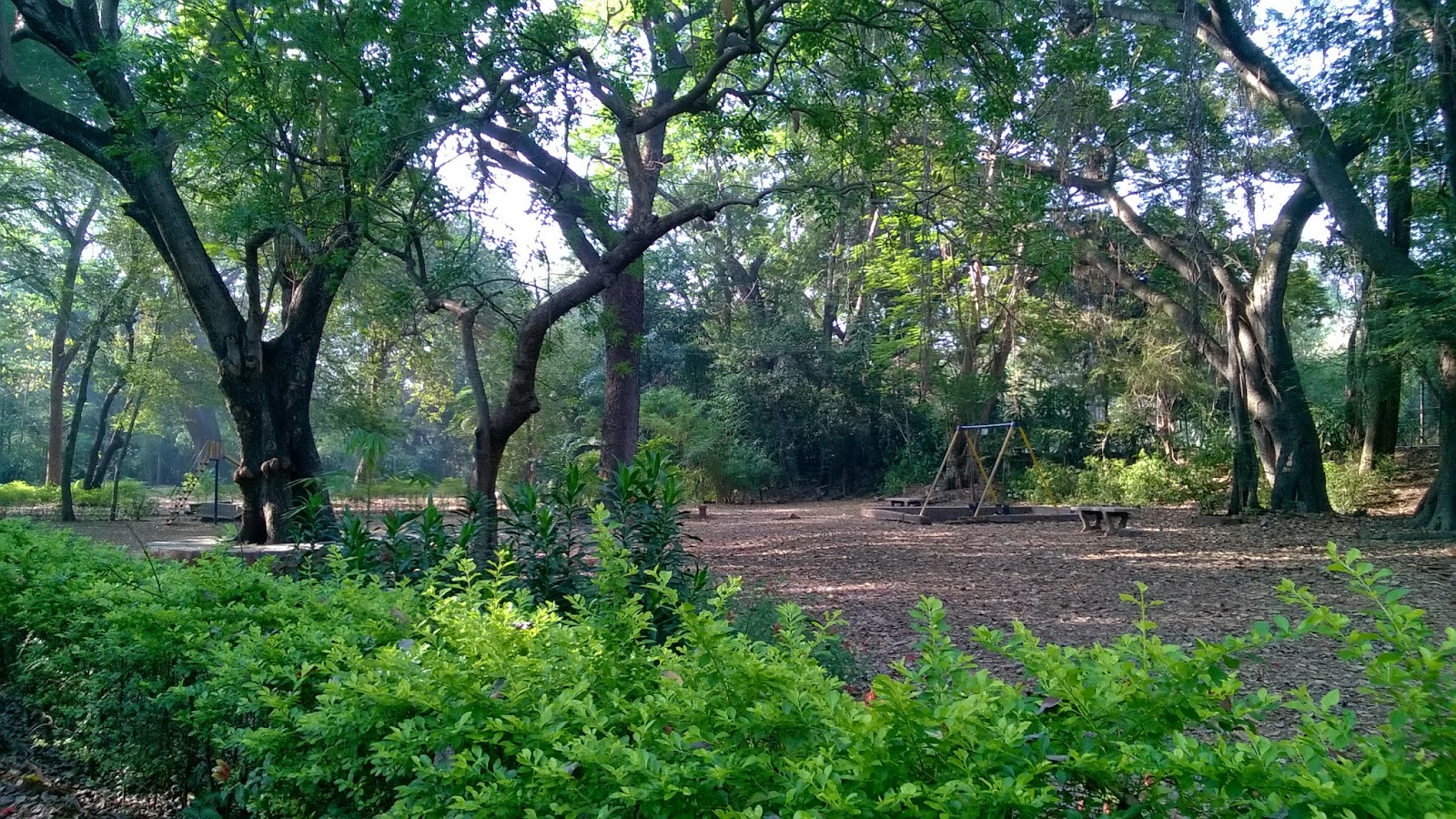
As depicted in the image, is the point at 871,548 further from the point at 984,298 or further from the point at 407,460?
the point at 407,460

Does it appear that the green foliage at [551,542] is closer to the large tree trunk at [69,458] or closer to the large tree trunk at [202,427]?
the large tree trunk at [69,458]

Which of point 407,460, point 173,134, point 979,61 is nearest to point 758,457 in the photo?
point 979,61

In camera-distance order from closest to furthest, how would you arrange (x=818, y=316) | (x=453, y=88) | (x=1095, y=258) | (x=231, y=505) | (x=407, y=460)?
1. (x=453, y=88)
2. (x=1095, y=258)
3. (x=231, y=505)
4. (x=818, y=316)
5. (x=407, y=460)

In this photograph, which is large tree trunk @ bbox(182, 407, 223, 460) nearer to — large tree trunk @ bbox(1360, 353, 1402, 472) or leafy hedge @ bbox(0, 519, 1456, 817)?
large tree trunk @ bbox(1360, 353, 1402, 472)

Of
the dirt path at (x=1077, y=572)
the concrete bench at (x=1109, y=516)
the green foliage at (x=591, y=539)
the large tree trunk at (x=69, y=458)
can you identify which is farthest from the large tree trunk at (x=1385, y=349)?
the large tree trunk at (x=69, y=458)

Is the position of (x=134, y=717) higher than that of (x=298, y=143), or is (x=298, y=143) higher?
(x=298, y=143)

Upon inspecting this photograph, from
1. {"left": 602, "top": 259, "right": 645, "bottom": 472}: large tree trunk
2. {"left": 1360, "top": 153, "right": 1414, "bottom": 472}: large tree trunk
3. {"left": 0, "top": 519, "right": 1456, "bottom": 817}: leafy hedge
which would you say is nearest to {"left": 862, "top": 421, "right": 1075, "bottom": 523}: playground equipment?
{"left": 1360, "top": 153, "right": 1414, "bottom": 472}: large tree trunk

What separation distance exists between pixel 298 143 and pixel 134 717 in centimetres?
712

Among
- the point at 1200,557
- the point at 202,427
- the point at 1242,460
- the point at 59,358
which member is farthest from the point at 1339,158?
the point at 202,427

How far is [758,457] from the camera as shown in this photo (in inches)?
904

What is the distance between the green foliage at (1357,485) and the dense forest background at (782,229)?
0.32 feet

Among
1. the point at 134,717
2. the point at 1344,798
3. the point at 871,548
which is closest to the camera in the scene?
the point at 1344,798

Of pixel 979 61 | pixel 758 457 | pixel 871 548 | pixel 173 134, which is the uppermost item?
pixel 979 61

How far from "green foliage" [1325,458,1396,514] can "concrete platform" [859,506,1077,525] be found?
14.2 feet
